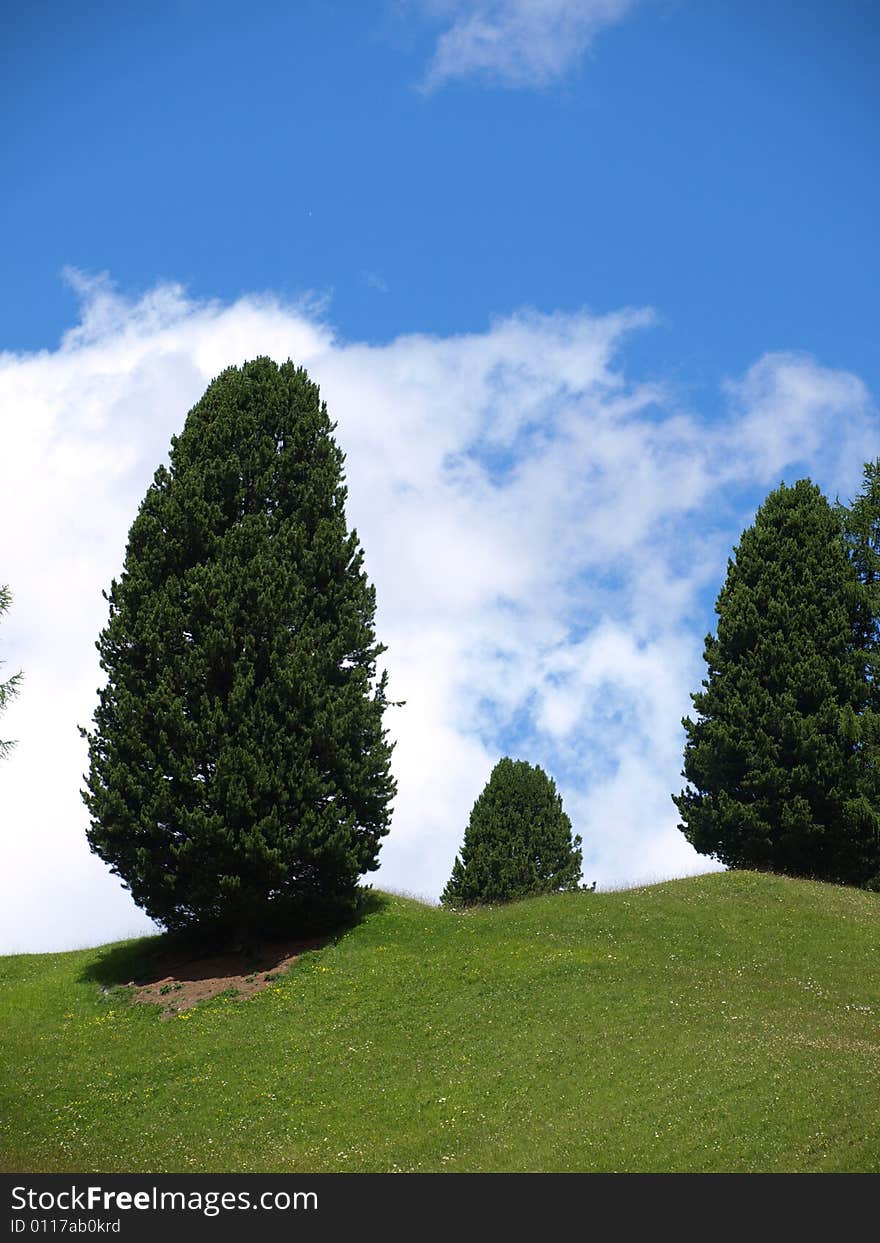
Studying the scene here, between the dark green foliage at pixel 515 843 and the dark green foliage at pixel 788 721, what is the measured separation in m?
10.7

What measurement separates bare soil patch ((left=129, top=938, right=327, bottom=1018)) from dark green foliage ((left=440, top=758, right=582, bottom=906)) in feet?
63.4

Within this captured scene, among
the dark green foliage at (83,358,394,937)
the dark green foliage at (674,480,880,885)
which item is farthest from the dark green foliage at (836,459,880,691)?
the dark green foliage at (83,358,394,937)

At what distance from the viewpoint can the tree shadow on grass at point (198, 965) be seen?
99.8ft

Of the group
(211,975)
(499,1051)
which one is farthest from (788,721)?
(211,975)

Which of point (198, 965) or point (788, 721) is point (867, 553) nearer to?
point (788, 721)

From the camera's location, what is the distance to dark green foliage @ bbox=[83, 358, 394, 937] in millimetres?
31141

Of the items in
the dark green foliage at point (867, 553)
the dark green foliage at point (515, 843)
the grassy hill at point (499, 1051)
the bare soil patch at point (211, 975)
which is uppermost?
the dark green foliage at point (867, 553)

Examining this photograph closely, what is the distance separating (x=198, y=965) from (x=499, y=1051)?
12.2m

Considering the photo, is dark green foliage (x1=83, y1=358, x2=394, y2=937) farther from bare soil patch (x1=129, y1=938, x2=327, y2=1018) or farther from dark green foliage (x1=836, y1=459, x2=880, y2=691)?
dark green foliage (x1=836, y1=459, x2=880, y2=691)

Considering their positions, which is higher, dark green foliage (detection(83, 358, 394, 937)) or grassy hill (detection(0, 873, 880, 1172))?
dark green foliage (detection(83, 358, 394, 937))

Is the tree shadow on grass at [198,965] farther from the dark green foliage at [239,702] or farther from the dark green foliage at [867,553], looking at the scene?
the dark green foliage at [867,553]

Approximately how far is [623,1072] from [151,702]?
17678mm

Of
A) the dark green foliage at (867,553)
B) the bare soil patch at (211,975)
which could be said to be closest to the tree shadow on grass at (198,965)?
the bare soil patch at (211,975)
